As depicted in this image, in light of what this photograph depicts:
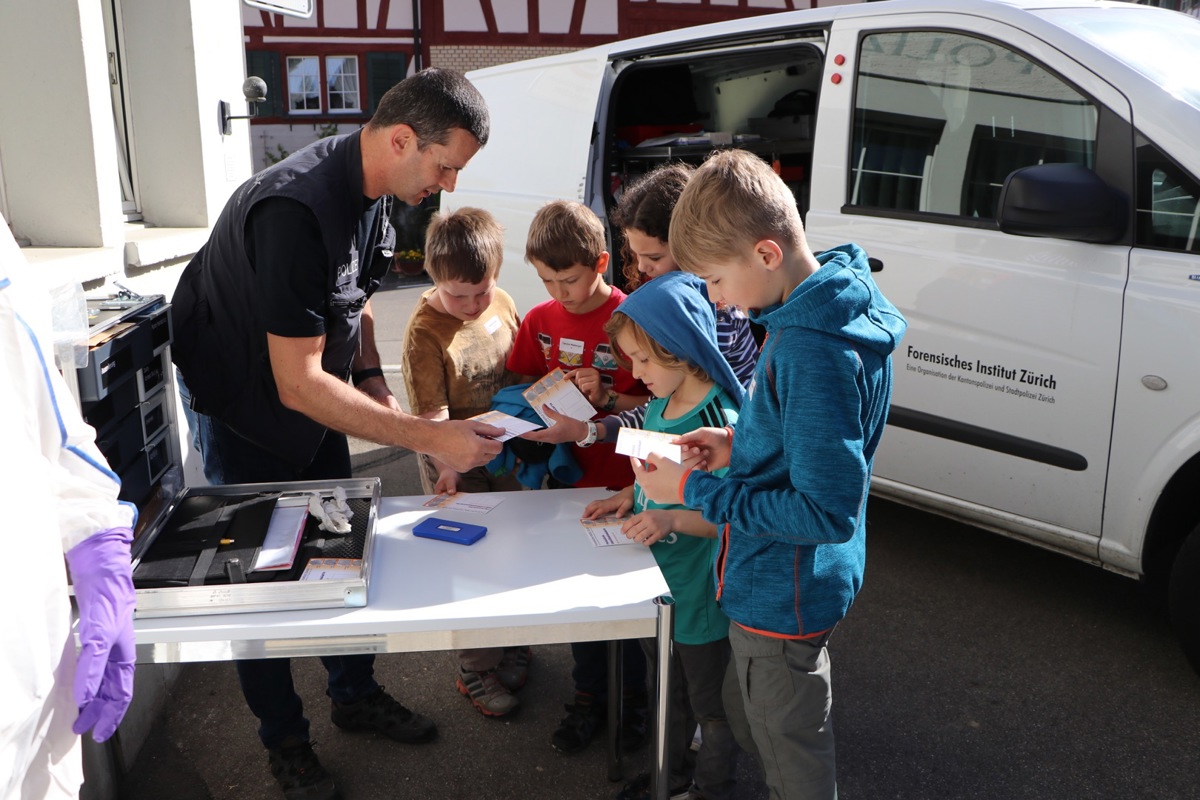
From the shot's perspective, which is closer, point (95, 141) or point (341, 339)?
point (341, 339)

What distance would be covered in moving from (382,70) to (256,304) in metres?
19.4

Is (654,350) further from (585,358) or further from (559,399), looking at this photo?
(585,358)

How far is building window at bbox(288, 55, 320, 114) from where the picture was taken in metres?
20.0

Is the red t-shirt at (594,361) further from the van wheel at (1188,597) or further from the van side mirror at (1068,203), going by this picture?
the van wheel at (1188,597)

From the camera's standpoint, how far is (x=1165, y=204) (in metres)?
2.93

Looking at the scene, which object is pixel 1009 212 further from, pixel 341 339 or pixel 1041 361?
pixel 341 339

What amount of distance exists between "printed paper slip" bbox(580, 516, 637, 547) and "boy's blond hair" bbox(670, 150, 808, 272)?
70 centimetres

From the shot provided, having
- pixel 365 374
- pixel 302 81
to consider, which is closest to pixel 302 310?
pixel 365 374

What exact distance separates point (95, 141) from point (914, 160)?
2.78 meters

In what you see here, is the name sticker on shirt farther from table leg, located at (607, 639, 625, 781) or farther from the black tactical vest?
table leg, located at (607, 639, 625, 781)

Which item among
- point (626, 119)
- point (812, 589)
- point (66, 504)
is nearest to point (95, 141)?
point (66, 504)

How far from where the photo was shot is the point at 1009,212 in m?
3.04

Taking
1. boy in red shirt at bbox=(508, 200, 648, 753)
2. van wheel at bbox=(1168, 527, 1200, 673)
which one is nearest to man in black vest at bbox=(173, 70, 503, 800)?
boy in red shirt at bbox=(508, 200, 648, 753)

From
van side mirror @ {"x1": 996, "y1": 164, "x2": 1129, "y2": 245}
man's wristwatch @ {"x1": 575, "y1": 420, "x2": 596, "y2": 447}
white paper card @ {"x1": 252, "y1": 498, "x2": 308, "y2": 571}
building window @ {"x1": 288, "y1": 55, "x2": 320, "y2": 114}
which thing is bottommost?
white paper card @ {"x1": 252, "y1": 498, "x2": 308, "y2": 571}
